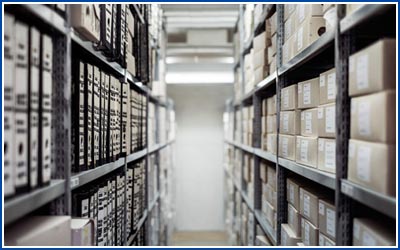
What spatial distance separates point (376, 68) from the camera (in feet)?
3.65

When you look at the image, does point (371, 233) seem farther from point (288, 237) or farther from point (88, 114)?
point (88, 114)

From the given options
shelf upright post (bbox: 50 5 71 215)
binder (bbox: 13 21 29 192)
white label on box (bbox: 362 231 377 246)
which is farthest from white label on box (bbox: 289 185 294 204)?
binder (bbox: 13 21 29 192)

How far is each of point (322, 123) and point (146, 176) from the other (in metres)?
1.75

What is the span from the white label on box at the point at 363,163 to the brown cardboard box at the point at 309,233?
24.1 inches

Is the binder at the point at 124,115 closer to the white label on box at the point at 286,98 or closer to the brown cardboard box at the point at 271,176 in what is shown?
the white label on box at the point at 286,98

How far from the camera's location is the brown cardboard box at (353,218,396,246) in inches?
46.1

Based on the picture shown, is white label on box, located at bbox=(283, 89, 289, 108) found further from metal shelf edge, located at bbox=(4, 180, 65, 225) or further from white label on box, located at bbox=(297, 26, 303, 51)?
metal shelf edge, located at bbox=(4, 180, 65, 225)

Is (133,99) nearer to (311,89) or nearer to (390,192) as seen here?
(311,89)

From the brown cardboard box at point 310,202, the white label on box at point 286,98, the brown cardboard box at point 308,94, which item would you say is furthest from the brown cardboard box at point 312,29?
the brown cardboard box at point 310,202

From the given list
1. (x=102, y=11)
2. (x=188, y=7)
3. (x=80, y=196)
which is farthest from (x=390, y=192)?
(x=188, y=7)

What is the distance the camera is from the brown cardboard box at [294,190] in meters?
2.05

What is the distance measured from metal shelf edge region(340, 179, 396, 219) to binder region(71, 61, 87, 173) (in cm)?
83

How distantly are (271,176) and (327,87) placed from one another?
1.14 meters

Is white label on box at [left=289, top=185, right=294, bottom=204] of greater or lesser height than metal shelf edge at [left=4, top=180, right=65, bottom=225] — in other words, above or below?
below
